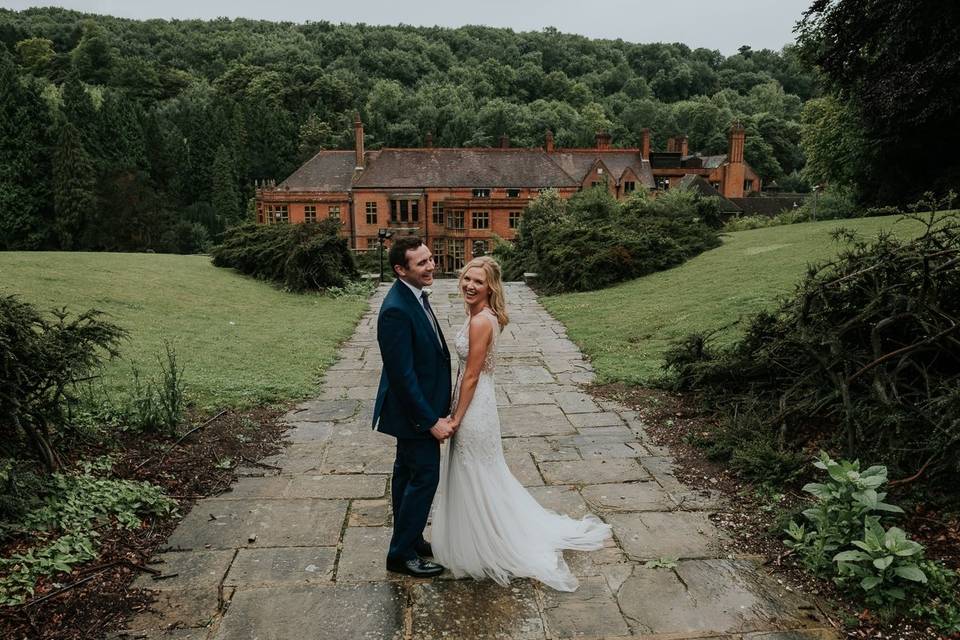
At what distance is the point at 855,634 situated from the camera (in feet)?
10.1

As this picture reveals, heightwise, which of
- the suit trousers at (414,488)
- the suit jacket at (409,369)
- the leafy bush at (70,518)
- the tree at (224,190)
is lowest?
the leafy bush at (70,518)

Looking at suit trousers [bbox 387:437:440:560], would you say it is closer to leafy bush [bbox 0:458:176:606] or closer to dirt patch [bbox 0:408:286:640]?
dirt patch [bbox 0:408:286:640]

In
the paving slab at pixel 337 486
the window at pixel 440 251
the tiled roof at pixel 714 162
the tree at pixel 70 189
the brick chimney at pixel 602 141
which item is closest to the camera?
the paving slab at pixel 337 486

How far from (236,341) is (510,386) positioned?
515 centimetres

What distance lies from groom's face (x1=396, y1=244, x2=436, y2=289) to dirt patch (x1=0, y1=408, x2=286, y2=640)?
2177 millimetres

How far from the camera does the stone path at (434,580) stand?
319 centimetres

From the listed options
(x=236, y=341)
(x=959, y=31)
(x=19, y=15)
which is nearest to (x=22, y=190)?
(x=236, y=341)

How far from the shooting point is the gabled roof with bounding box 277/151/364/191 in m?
48.8

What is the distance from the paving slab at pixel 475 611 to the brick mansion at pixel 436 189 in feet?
135

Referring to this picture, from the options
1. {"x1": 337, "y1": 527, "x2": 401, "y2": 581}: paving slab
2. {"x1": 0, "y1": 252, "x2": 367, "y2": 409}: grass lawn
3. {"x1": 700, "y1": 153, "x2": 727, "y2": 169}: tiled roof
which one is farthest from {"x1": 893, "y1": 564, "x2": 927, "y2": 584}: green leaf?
{"x1": 700, "y1": 153, "x2": 727, "y2": 169}: tiled roof

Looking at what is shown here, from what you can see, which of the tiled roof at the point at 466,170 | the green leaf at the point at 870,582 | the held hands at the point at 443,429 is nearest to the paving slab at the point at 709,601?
the green leaf at the point at 870,582

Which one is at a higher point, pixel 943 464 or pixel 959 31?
pixel 959 31

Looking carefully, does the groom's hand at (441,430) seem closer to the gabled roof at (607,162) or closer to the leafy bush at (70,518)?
the leafy bush at (70,518)

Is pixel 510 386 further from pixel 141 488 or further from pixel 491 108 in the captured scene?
pixel 491 108
